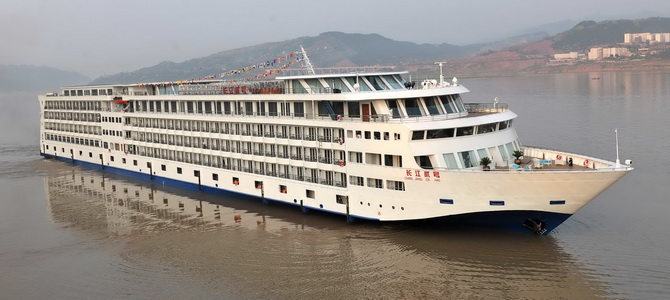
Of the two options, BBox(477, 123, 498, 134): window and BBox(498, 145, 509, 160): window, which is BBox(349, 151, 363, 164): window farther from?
BBox(498, 145, 509, 160): window

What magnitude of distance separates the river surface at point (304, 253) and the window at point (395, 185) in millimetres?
1964

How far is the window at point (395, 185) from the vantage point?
2239cm

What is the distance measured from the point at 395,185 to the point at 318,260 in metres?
4.16

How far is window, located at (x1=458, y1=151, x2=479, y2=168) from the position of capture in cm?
2214

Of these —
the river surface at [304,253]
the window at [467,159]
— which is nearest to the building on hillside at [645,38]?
the river surface at [304,253]

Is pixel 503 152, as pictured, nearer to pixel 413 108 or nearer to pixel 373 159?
pixel 413 108

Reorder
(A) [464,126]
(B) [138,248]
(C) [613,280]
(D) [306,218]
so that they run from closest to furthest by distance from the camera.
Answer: (C) [613,280] → (A) [464,126] → (B) [138,248] → (D) [306,218]

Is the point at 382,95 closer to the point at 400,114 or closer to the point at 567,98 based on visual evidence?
the point at 400,114

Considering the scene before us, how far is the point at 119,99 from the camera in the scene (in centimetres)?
3941

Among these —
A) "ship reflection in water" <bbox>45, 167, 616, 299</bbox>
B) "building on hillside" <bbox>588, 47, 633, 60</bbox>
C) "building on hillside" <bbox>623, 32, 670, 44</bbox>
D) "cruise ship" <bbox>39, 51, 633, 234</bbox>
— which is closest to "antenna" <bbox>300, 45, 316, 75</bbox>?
"cruise ship" <bbox>39, 51, 633, 234</bbox>

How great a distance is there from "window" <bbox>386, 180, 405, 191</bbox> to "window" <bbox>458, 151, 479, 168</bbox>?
2401 mm

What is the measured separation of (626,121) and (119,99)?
42.4 m

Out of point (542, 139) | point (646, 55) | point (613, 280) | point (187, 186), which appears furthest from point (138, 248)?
point (646, 55)

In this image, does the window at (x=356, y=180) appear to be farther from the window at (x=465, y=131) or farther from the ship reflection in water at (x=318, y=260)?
the window at (x=465, y=131)
